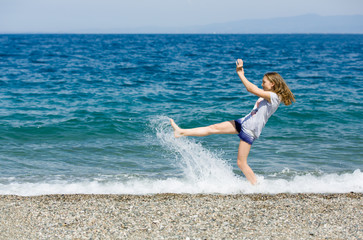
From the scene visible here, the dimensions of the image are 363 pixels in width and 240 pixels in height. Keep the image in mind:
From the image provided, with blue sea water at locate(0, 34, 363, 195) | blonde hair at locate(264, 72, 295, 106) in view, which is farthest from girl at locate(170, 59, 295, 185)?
blue sea water at locate(0, 34, 363, 195)

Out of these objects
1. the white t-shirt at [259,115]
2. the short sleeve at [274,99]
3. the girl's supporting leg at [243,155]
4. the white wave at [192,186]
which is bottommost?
the white wave at [192,186]

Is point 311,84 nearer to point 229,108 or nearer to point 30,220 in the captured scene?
point 229,108

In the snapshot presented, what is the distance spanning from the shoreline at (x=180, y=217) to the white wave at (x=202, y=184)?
1.88 ft

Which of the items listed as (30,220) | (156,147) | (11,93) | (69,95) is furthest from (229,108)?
(30,220)

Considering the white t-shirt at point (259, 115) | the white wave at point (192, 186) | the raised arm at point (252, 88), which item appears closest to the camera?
the raised arm at point (252, 88)

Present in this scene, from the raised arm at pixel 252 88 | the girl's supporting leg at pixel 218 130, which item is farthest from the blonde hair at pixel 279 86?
the girl's supporting leg at pixel 218 130

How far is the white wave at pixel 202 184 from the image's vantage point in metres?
7.03

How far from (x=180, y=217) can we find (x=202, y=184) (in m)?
2.00

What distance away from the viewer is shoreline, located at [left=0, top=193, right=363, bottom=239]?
4820 mm

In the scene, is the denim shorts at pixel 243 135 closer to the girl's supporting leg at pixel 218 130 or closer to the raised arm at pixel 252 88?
the girl's supporting leg at pixel 218 130

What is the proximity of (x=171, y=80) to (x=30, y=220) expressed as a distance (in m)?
17.2

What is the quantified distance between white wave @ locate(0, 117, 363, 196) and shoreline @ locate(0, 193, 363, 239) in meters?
0.57

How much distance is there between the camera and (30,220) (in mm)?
5238

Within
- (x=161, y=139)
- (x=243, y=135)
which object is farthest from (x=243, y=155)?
(x=161, y=139)
